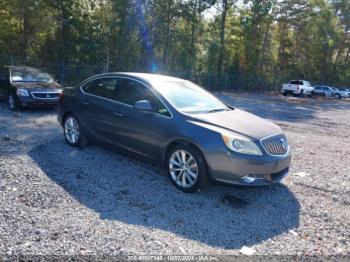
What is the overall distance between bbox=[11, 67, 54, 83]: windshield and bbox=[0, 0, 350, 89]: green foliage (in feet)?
28.0

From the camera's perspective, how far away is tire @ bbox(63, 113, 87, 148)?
279 inches

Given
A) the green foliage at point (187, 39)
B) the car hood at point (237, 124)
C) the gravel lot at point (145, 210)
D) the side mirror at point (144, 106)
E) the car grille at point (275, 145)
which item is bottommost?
the gravel lot at point (145, 210)

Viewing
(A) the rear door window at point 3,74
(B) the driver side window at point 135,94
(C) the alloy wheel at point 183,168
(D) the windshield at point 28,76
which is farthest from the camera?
(A) the rear door window at point 3,74

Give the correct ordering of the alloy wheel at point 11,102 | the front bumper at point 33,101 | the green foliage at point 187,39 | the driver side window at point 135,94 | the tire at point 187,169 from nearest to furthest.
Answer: the tire at point 187,169 < the driver side window at point 135,94 < the front bumper at point 33,101 < the alloy wheel at point 11,102 < the green foliage at point 187,39

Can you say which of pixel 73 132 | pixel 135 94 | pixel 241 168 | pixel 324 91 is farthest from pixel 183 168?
pixel 324 91

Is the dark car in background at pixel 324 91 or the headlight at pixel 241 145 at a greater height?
the dark car in background at pixel 324 91

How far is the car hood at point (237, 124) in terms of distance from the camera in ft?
16.8

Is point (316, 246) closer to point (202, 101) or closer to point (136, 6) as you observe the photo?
point (202, 101)

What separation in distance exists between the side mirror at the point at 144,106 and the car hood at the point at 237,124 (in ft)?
2.41

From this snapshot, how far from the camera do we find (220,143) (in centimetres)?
489

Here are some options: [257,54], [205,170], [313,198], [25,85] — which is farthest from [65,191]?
[257,54]

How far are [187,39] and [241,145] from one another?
89.3 feet

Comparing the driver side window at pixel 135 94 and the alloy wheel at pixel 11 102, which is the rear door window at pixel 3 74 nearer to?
the alloy wheel at pixel 11 102

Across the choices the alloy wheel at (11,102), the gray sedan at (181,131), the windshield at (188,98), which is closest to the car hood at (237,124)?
the gray sedan at (181,131)
